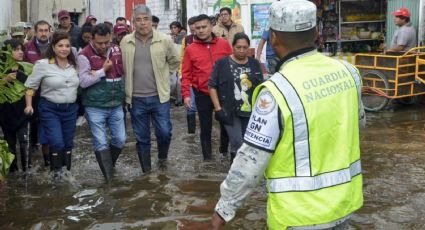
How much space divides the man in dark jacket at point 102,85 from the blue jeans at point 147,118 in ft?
0.65

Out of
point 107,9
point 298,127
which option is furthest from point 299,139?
point 107,9

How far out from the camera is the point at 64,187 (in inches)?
252

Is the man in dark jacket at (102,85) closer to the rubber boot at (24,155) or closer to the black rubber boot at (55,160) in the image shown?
the black rubber boot at (55,160)

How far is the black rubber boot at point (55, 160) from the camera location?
6469 mm

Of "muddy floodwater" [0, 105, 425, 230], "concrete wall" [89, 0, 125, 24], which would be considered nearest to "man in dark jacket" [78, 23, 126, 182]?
"muddy floodwater" [0, 105, 425, 230]

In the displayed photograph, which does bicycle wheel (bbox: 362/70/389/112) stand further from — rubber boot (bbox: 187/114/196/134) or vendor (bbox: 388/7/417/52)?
rubber boot (bbox: 187/114/196/134)

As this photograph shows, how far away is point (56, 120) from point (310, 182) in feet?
14.6

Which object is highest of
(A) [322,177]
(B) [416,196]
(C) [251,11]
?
(C) [251,11]

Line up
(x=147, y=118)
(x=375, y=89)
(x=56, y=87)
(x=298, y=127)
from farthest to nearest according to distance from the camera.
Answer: (x=375, y=89), (x=147, y=118), (x=56, y=87), (x=298, y=127)

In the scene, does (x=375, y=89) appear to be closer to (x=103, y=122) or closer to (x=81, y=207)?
(x=103, y=122)

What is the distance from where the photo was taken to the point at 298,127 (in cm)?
247

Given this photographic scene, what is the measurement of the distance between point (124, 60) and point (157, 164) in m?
1.43

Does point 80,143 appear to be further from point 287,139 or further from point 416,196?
point 287,139

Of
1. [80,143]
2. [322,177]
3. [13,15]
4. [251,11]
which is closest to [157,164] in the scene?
[80,143]
